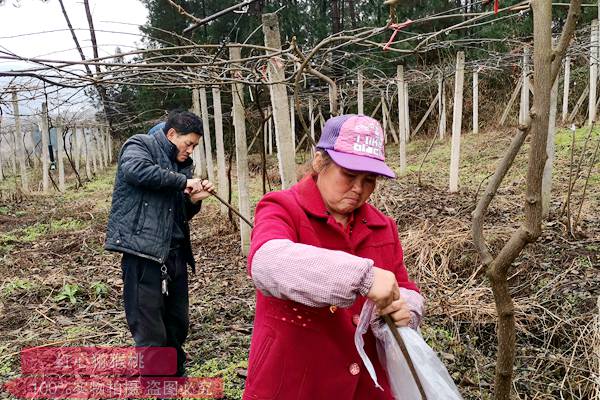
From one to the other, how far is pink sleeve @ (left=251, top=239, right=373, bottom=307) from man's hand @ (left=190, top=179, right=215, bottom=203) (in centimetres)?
185

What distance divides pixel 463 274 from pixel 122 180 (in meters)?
3.02

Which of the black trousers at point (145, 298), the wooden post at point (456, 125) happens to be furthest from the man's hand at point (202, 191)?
the wooden post at point (456, 125)

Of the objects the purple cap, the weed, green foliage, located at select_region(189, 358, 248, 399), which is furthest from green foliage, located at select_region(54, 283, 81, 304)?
the purple cap

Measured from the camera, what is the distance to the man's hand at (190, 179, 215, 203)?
2799 millimetres

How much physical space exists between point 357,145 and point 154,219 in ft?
5.70

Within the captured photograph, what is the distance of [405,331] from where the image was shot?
122cm

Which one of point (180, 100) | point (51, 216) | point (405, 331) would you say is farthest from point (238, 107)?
point (180, 100)

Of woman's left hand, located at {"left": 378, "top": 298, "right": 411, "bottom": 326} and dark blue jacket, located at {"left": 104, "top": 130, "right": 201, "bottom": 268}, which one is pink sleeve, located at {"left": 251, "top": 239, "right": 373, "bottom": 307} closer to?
woman's left hand, located at {"left": 378, "top": 298, "right": 411, "bottom": 326}

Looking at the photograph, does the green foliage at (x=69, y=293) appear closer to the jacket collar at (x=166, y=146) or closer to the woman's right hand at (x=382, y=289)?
the jacket collar at (x=166, y=146)

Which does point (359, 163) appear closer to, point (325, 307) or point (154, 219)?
point (325, 307)

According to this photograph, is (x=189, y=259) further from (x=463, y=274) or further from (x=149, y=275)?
(x=463, y=274)

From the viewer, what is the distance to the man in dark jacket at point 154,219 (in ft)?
8.50

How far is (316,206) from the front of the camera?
129 cm

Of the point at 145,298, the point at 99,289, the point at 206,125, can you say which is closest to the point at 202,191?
the point at 145,298
